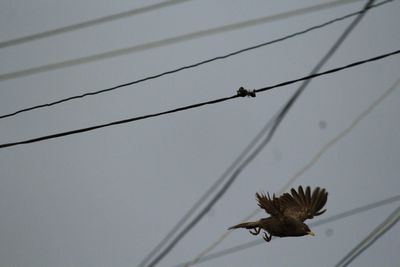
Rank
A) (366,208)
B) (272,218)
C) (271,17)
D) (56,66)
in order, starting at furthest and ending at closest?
(366,208), (271,17), (56,66), (272,218)

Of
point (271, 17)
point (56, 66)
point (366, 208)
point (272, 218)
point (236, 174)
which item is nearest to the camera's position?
point (272, 218)

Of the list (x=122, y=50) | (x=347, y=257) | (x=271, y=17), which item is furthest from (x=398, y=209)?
(x=122, y=50)

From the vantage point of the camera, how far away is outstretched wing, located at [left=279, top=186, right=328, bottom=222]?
346 cm

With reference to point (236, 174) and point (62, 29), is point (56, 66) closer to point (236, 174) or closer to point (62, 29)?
point (62, 29)

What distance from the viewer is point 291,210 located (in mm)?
3486

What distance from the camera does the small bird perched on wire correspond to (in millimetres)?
3424

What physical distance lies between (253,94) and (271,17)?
1.35m

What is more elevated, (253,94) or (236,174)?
(236,174)

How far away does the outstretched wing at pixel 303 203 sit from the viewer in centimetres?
346

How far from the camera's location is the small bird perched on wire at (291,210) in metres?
3.42

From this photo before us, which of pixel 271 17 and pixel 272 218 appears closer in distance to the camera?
pixel 272 218

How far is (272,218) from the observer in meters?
3.46

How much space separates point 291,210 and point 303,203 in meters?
0.11

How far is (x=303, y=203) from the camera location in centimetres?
351
